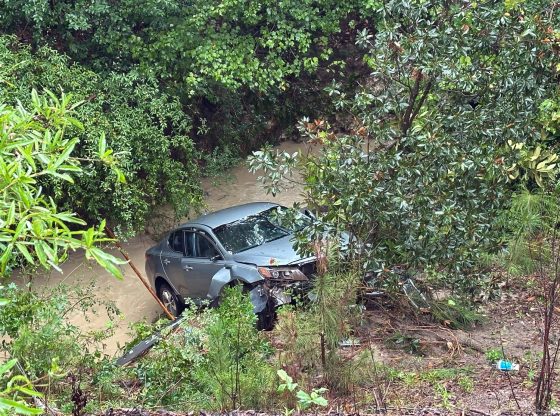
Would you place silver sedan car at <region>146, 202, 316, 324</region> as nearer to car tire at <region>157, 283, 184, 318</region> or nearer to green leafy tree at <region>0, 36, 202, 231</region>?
car tire at <region>157, 283, 184, 318</region>

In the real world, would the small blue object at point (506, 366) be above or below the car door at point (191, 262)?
above

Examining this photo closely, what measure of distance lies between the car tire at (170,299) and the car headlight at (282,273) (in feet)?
8.20

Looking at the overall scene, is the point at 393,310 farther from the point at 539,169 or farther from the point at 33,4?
the point at 33,4

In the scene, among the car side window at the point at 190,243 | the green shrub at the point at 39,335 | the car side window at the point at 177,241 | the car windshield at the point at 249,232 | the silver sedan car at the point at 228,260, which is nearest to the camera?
the green shrub at the point at 39,335

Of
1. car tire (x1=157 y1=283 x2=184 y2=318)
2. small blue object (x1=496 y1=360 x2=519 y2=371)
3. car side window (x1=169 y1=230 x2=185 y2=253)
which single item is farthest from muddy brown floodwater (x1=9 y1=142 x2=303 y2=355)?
small blue object (x1=496 y1=360 x2=519 y2=371)

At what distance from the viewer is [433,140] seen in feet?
23.4

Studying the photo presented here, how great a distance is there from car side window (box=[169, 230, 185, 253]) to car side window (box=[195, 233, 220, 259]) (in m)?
0.40

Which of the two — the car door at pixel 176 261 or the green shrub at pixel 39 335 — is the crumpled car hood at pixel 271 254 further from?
the green shrub at pixel 39 335

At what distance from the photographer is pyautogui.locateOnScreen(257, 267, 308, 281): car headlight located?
28.8 feet

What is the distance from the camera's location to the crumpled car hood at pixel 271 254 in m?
9.39

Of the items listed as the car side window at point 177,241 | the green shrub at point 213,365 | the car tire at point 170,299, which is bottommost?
the car tire at point 170,299

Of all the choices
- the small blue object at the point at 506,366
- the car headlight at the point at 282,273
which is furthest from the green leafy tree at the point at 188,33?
the small blue object at the point at 506,366

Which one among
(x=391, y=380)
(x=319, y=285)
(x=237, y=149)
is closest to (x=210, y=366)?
(x=319, y=285)

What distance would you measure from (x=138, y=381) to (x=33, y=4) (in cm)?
817
